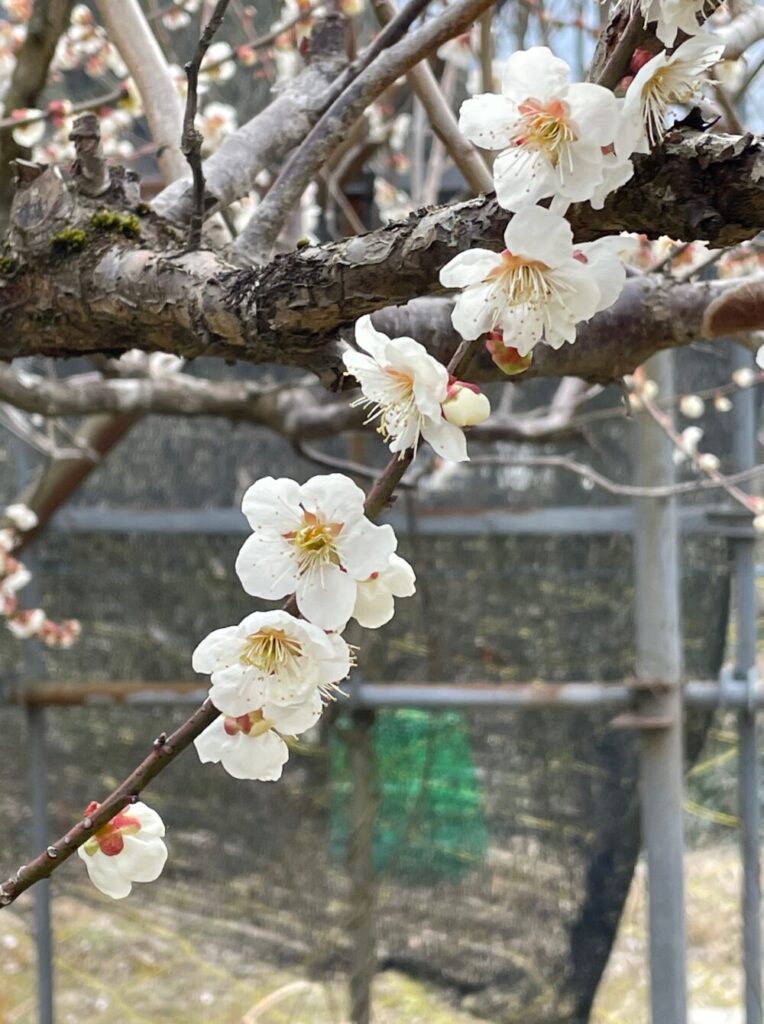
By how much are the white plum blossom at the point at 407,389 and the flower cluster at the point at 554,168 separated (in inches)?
1.1

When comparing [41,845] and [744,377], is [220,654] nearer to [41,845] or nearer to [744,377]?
[744,377]

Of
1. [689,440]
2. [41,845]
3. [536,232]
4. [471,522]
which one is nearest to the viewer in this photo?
[536,232]

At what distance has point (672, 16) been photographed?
39cm

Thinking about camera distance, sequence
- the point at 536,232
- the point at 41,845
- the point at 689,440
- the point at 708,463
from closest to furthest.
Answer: the point at 536,232 < the point at 708,463 < the point at 689,440 < the point at 41,845

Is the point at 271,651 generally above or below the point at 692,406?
below

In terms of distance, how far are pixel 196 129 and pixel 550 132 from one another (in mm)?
342

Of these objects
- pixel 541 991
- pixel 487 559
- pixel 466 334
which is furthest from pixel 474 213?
pixel 541 991

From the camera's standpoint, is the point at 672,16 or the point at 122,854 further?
the point at 122,854

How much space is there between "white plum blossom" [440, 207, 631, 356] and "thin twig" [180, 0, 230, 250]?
10.3 inches

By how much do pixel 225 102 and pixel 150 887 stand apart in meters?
1.85

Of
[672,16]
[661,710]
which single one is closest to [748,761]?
[661,710]

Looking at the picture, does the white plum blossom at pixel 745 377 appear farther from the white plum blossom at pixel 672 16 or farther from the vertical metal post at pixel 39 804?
the vertical metal post at pixel 39 804

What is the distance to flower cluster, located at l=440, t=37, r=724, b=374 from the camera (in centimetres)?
37

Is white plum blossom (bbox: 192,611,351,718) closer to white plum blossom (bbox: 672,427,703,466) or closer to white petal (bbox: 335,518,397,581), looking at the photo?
white petal (bbox: 335,518,397,581)
